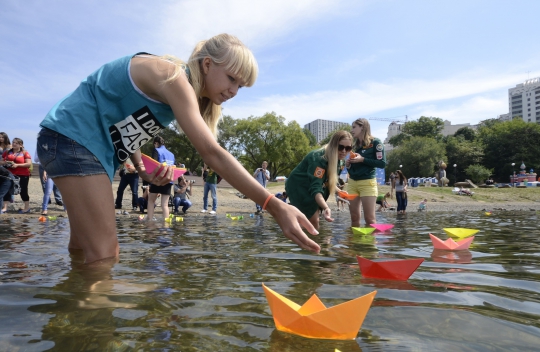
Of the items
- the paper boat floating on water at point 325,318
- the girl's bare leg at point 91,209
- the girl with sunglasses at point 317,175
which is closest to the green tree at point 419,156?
the girl with sunglasses at point 317,175

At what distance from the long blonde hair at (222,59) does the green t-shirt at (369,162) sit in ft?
14.5

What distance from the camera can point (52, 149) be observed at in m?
2.62

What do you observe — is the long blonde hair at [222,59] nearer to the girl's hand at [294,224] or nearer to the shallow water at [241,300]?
the girl's hand at [294,224]

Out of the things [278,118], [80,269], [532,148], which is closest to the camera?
[80,269]

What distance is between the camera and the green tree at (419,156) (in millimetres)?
66188

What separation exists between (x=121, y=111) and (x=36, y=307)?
128 centimetres

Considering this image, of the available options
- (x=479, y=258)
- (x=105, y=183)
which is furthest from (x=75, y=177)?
(x=479, y=258)

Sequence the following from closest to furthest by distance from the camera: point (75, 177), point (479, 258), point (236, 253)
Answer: point (75, 177) → point (479, 258) → point (236, 253)

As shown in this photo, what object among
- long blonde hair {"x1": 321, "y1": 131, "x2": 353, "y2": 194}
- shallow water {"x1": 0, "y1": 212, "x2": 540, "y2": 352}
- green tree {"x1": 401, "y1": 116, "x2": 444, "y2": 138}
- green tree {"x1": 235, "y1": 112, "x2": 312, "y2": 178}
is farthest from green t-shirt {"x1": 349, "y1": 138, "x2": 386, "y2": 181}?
green tree {"x1": 401, "y1": 116, "x2": 444, "y2": 138}

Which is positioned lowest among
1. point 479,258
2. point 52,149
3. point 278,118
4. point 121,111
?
point 479,258

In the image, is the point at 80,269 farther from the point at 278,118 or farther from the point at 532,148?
the point at 532,148

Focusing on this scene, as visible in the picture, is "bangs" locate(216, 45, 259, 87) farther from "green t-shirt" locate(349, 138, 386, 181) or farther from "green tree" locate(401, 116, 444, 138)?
"green tree" locate(401, 116, 444, 138)

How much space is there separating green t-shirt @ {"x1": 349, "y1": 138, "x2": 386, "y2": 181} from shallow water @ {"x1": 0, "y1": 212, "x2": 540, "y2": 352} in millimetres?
2560

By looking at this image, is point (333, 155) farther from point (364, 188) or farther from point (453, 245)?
point (453, 245)
